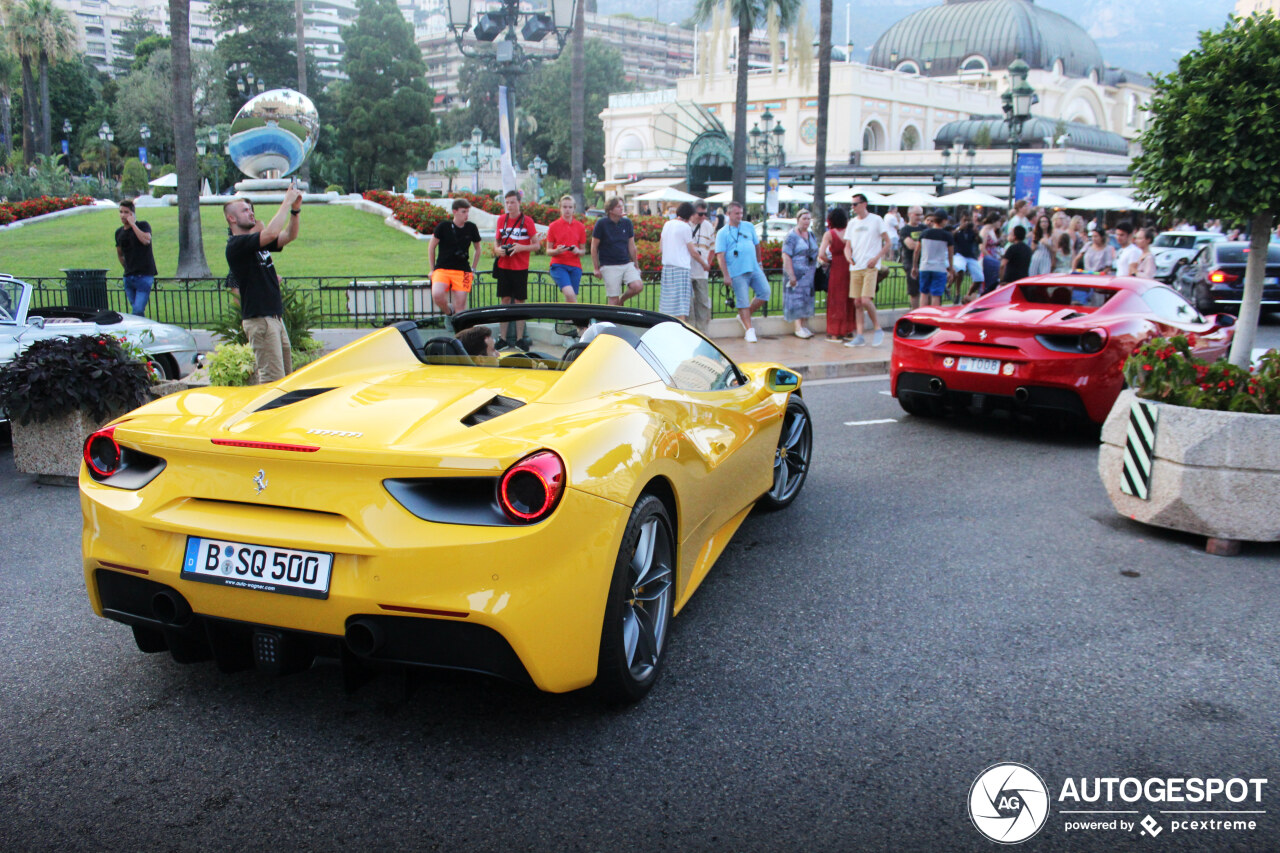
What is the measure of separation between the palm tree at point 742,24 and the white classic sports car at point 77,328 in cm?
2372

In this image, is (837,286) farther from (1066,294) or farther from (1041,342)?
(1041,342)

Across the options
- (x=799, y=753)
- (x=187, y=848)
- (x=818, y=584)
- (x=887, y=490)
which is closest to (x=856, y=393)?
(x=887, y=490)

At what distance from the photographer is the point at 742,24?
3572 cm

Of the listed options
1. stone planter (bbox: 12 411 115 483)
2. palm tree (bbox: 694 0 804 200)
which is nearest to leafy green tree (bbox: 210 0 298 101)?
palm tree (bbox: 694 0 804 200)

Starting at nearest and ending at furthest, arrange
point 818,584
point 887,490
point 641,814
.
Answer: point 641,814 < point 818,584 < point 887,490

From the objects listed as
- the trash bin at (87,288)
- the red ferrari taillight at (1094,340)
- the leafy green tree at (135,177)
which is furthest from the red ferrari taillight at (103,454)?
the leafy green tree at (135,177)

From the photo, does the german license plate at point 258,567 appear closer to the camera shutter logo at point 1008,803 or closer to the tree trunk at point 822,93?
the camera shutter logo at point 1008,803

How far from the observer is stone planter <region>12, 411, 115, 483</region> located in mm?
6746

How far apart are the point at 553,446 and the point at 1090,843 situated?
1830 mm

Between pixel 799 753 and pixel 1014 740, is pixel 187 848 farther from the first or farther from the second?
pixel 1014 740

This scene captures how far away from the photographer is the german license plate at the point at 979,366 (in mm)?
7899

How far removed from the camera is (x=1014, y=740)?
10.7ft

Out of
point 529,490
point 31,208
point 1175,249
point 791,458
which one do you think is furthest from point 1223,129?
point 31,208

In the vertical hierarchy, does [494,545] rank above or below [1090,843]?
above
